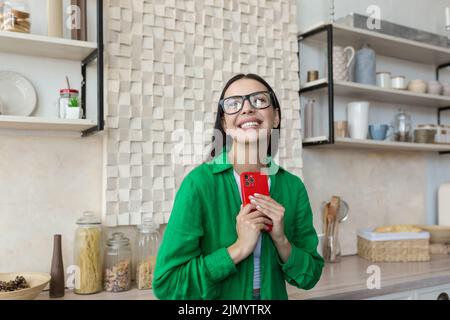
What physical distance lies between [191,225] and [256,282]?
0.64 feet

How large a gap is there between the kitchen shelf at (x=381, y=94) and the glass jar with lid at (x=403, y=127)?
0.10 meters

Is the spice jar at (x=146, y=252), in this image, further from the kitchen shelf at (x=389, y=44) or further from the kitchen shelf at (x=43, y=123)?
the kitchen shelf at (x=389, y=44)

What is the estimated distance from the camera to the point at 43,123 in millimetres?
1363

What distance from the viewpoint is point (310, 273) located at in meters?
0.97

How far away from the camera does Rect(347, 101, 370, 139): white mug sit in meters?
2.02

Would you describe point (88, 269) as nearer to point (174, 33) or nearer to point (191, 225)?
point (191, 225)

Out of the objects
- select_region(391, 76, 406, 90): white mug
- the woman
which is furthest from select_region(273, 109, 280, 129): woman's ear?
select_region(391, 76, 406, 90): white mug

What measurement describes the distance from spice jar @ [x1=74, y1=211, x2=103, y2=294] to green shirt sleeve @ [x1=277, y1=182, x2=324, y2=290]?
0.73m

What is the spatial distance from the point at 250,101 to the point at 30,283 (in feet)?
3.07

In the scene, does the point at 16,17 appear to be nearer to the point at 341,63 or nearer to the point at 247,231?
the point at 247,231

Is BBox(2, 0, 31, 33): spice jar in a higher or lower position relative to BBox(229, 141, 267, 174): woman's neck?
higher

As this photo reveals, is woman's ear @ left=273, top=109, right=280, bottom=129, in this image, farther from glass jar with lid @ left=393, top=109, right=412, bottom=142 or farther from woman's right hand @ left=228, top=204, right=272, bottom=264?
glass jar with lid @ left=393, top=109, right=412, bottom=142

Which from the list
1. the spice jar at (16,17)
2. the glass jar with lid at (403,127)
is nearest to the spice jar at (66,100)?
the spice jar at (16,17)
